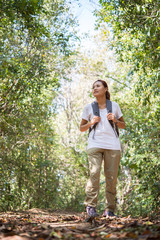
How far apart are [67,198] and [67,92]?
7701 mm

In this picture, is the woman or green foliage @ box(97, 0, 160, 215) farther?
green foliage @ box(97, 0, 160, 215)

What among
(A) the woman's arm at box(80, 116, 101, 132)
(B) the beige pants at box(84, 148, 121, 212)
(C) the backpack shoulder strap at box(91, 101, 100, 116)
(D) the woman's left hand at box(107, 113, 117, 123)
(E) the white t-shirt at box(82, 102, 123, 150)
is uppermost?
(C) the backpack shoulder strap at box(91, 101, 100, 116)

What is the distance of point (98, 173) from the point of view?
376 centimetres

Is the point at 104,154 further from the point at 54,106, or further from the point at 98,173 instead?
the point at 54,106

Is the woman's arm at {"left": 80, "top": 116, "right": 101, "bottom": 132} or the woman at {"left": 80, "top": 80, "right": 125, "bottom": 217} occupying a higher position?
the woman's arm at {"left": 80, "top": 116, "right": 101, "bottom": 132}

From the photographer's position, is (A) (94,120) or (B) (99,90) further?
(B) (99,90)

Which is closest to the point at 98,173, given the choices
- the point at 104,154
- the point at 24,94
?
the point at 104,154

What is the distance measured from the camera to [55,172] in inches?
490

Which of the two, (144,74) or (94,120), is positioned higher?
(144,74)

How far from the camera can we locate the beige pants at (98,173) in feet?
12.2

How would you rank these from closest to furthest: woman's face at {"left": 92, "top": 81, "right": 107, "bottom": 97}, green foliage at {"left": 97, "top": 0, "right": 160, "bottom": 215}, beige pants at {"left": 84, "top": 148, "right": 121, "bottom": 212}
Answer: beige pants at {"left": 84, "top": 148, "right": 121, "bottom": 212}
woman's face at {"left": 92, "top": 81, "right": 107, "bottom": 97}
green foliage at {"left": 97, "top": 0, "right": 160, "bottom": 215}

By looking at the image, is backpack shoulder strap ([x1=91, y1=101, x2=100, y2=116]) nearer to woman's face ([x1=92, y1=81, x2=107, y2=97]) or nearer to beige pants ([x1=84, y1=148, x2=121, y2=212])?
woman's face ([x1=92, y1=81, x2=107, y2=97])

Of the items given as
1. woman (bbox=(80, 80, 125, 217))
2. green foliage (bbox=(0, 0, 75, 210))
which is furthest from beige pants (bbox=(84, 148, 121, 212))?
green foliage (bbox=(0, 0, 75, 210))

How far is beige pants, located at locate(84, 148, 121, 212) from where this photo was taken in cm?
371
